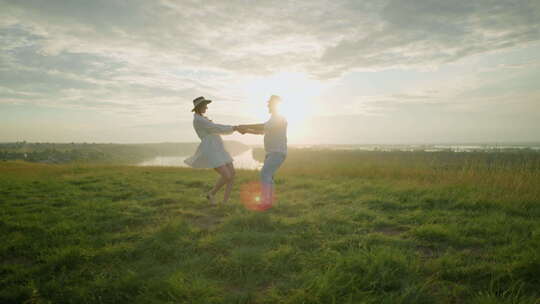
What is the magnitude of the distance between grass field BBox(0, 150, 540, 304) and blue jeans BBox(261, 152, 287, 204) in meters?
0.49

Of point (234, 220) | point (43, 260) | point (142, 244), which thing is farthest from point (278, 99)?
point (43, 260)

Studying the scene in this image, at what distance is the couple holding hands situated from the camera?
711cm

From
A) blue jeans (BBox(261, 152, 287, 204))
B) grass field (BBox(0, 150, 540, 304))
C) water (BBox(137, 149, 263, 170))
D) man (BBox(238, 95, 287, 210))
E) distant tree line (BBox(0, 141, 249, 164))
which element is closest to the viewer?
grass field (BBox(0, 150, 540, 304))

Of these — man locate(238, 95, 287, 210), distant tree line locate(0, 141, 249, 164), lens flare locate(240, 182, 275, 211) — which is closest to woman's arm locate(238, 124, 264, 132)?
man locate(238, 95, 287, 210)

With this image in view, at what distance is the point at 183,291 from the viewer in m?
3.35

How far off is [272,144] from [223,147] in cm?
139

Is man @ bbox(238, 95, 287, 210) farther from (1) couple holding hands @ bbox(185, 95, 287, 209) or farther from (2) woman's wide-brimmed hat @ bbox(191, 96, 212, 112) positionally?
(2) woman's wide-brimmed hat @ bbox(191, 96, 212, 112)

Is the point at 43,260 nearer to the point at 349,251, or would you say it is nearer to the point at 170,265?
the point at 170,265

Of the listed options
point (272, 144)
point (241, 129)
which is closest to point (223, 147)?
point (241, 129)

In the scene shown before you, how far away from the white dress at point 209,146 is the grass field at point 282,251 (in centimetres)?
116

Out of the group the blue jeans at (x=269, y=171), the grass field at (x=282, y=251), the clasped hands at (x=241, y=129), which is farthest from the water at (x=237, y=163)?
the grass field at (x=282, y=251)

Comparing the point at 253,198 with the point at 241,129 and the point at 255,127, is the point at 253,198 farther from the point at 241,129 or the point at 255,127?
the point at 255,127

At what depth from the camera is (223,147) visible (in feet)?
25.4

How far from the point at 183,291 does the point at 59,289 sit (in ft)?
5.10
